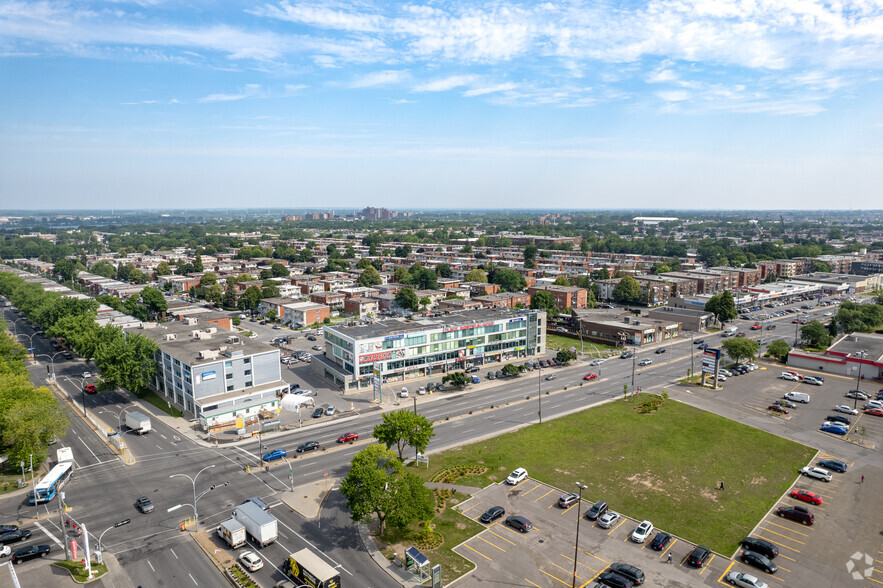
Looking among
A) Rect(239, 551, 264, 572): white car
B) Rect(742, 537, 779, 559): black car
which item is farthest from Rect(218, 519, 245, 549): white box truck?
Rect(742, 537, 779, 559): black car

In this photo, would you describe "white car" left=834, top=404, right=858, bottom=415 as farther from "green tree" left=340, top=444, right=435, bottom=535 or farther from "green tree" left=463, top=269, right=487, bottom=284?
"green tree" left=463, top=269, right=487, bottom=284

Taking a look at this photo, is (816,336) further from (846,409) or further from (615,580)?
(615,580)

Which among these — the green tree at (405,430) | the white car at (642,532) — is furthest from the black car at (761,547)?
the green tree at (405,430)

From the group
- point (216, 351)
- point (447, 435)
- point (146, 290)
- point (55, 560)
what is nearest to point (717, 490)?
point (447, 435)

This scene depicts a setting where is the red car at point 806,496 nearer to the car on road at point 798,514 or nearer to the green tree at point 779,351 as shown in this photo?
the car on road at point 798,514

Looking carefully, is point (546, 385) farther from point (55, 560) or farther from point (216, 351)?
point (55, 560)

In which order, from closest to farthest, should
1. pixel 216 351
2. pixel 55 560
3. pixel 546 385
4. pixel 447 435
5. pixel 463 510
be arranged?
pixel 55 560 < pixel 463 510 < pixel 447 435 < pixel 216 351 < pixel 546 385

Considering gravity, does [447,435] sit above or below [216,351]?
below

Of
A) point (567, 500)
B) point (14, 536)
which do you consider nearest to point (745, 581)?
point (567, 500)
